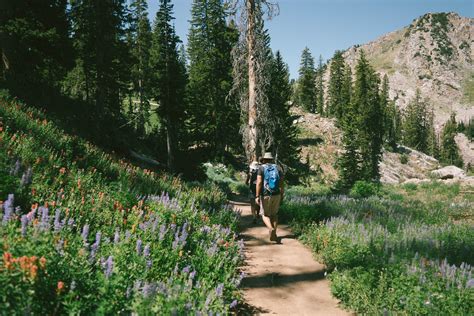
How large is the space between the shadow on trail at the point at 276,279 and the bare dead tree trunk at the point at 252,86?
633cm

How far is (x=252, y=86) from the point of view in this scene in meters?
12.6

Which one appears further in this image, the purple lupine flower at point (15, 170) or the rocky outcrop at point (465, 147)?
the rocky outcrop at point (465, 147)

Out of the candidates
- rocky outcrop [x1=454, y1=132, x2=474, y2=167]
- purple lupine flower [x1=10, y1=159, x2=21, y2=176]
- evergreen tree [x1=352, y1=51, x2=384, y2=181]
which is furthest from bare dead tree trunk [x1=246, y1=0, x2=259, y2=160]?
rocky outcrop [x1=454, y1=132, x2=474, y2=167]

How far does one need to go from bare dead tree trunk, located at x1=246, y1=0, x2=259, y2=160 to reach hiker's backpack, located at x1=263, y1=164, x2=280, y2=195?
12.4ft

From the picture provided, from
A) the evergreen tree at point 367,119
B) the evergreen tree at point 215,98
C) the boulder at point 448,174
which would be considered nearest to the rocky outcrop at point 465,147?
the boulder at point 448,174

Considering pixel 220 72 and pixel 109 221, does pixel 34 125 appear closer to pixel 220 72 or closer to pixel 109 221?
pixel 109 221

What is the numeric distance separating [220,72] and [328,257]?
35269 mm

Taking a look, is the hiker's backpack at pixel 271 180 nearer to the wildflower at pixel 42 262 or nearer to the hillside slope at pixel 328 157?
the wildflower at pixel 42 262

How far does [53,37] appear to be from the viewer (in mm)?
18266

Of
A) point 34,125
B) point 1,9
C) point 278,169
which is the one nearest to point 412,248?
point 278,169

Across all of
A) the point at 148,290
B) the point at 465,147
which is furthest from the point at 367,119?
the point at 465,147

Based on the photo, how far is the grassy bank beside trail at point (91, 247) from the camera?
3.04 m

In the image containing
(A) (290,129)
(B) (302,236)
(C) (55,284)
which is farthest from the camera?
(A) (290,129)

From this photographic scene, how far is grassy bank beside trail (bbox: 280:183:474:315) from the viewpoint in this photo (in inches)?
191
